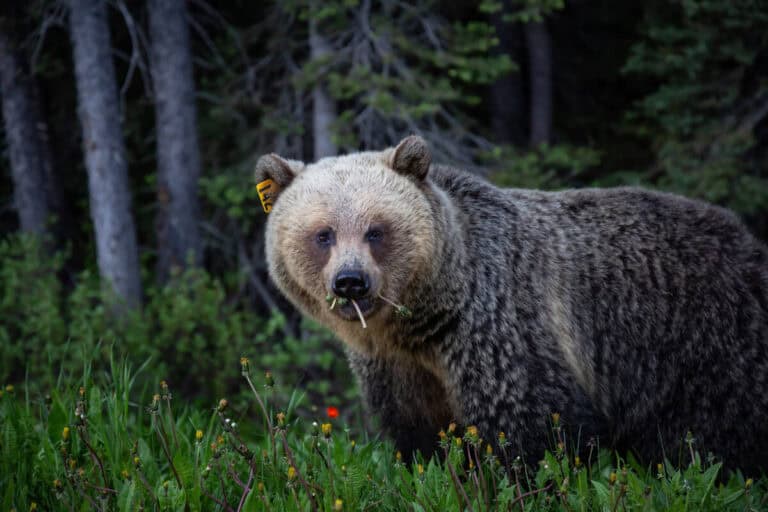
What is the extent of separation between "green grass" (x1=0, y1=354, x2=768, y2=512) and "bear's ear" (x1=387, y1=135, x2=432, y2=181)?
4.24 feet

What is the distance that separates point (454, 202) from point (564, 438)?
134 centimetres

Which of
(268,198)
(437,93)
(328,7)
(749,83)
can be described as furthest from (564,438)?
(749,83)

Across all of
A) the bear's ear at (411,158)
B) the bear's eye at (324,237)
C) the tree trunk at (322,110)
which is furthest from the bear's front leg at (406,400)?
the tree trunk at (322,110)

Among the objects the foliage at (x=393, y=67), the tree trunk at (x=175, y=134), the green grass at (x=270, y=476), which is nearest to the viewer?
the green grass at (x=270, y=476)

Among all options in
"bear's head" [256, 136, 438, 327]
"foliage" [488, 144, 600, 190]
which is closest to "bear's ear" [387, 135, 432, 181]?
"bear's head" [256, 136, 438, 327]

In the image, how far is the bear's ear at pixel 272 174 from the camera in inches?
157

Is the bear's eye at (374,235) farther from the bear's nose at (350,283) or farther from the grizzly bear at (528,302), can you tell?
the bear's nose at (350,283)

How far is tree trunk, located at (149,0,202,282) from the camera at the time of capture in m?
9.38

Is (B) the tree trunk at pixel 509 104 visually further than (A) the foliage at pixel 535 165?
Yes

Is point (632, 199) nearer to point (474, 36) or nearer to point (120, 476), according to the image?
point (120, 476)

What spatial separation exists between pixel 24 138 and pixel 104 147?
2166 mm

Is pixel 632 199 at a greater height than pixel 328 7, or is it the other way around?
pixel 328 7

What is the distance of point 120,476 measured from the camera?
11.1ft

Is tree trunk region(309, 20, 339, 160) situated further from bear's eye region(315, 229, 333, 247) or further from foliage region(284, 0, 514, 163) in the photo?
bear's eye region(315, 229, 333, 247)
